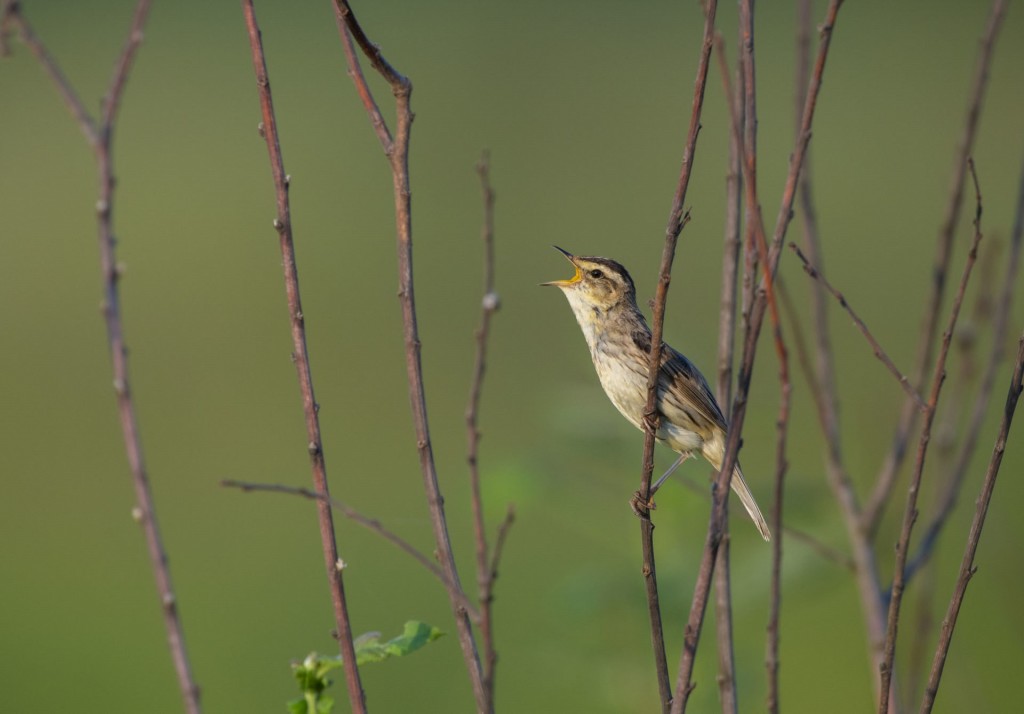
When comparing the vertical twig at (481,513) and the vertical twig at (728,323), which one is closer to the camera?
the vertical twig at (481,513)

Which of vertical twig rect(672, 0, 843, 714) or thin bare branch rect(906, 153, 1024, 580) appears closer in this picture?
vertical twig rect(672, 0, 843, 714)

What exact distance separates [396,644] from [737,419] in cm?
82

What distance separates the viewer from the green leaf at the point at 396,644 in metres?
2.32

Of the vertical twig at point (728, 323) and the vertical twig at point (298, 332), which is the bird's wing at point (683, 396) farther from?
the vertical twig at point (298, 332)

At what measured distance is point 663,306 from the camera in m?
2.60

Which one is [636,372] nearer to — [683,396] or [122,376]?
[683,396]

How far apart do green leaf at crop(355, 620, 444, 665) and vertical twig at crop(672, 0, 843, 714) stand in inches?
19.9

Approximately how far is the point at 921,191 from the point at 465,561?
12.0 metres

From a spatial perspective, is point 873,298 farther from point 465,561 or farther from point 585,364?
point 465,561

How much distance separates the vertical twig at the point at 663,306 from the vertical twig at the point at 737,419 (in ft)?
0.31

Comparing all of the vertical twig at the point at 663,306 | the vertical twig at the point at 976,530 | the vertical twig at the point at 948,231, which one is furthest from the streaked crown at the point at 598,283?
the vertical twig at the point at 976,530

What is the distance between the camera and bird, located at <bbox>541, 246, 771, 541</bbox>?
13.9 ft

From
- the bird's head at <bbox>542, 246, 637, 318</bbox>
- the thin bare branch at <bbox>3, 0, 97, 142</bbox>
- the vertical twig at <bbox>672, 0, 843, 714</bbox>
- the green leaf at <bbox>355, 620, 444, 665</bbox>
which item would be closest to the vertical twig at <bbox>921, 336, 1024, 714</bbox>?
the vertical twig at <bbox>672, 0, 843, 714</bbox>

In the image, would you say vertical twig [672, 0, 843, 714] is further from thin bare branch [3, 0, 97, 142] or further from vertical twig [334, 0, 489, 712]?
thin bare branch [3, 0, 97, 142]
